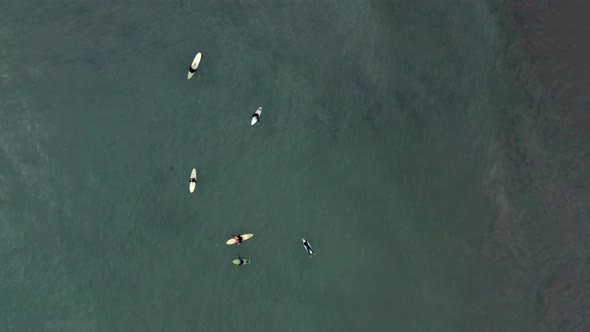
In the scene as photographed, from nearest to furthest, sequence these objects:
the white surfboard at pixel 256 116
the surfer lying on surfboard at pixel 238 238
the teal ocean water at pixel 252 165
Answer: the surfer lying on surfboard at pixel 238 238, the teal ocean water at pixel 252 165, the white surfboard at pixel 256 116

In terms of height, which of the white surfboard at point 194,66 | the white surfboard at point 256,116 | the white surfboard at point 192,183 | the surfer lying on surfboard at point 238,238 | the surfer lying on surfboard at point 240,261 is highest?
the white surfboard at point 194,66

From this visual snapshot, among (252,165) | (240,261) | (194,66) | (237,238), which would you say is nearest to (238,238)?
(237,238)

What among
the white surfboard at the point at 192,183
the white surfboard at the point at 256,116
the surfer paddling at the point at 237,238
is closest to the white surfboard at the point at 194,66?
the white surfboard at the point at 256,116

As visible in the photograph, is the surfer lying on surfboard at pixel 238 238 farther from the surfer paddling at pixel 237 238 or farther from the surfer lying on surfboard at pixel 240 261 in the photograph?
the surfer lying on surfboard at pixel 240 261

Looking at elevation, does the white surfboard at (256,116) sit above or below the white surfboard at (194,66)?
below

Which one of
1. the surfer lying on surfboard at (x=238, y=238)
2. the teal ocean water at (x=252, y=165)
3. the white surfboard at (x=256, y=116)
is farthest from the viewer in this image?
the white surfboard at (x=256, y=116)

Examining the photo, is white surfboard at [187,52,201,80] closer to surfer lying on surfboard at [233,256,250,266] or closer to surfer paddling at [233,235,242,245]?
surfer paddling at [233,235,242,245]

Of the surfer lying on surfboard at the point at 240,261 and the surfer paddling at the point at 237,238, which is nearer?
the surfer paddling at the point at 237,238

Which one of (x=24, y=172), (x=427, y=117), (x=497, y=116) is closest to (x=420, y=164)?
(x=427, y=117)

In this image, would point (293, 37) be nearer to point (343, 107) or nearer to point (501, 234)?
point (343, 107)
